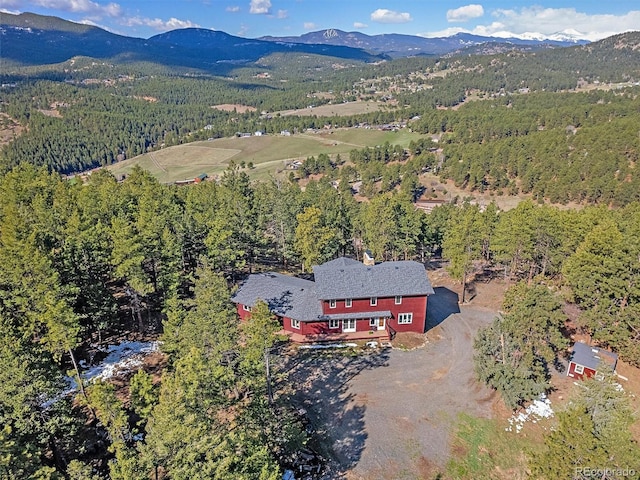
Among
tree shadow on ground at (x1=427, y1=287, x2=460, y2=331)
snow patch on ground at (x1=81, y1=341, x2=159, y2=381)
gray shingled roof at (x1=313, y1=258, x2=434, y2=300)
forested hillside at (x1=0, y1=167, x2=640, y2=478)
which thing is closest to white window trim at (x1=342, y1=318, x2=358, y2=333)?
gray shingled roof at (x1=313, y1=258, x2=434, y2=300)

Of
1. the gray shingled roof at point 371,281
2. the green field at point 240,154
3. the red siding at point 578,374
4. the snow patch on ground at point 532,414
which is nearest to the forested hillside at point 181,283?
the red siding at point 578,374

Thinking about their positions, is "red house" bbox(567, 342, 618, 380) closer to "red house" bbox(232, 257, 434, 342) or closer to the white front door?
"red house" bbox(232, 257, 434, 342)

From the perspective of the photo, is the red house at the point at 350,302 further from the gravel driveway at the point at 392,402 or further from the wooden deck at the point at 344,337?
the gravel driveway at the point at 392,402

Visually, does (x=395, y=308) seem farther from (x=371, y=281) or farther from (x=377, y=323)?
(x=371, y=281)

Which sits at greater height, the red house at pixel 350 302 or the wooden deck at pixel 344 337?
the red house at pixel 350 302

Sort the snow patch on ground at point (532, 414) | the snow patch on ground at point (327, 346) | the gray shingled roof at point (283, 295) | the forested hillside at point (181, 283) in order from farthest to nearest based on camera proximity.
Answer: the gray shingled roof at point (283, 295), the snow patch on ground at point (327, 346), the snow patch on ground at point (532, 414), the forested hillside at point (181, 283)
